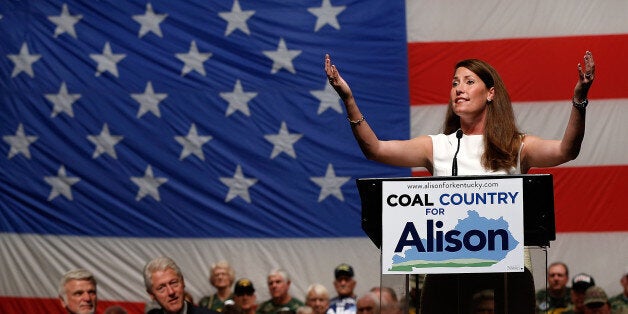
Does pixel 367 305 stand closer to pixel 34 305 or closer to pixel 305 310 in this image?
pixel 305 310

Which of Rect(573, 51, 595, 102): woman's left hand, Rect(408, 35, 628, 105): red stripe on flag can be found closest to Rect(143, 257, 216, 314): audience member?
Rect(573, 51, 595, 102): woman's left hand

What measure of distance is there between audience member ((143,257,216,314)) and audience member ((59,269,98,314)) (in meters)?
0.37

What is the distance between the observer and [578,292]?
23.5ft

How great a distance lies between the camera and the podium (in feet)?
10.1

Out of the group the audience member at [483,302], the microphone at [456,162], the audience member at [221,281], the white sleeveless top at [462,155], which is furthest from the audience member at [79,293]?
the audience member at [221,281]

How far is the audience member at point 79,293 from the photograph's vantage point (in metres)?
5.12

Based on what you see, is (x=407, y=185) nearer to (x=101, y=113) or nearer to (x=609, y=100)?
(x=609, y=100)

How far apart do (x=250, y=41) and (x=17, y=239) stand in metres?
2.33

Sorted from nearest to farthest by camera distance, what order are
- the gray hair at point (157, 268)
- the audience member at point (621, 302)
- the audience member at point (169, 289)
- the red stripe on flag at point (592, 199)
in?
the audience member at point (169, 289)
the gray hair at point (157, 268)
the audience member at point (621, 302)
the red stripe on flag at point (592, 199)

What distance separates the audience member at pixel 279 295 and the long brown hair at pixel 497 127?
4.26 metres

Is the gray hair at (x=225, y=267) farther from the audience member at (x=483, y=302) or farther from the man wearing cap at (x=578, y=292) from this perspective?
the audience member at (x=483, y=302)

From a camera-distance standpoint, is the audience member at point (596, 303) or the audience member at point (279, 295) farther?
the audience member at point (279, 295)

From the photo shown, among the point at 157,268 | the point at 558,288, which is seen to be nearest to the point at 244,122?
the point at 558,288

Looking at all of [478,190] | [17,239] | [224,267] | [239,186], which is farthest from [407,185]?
[17,239]
